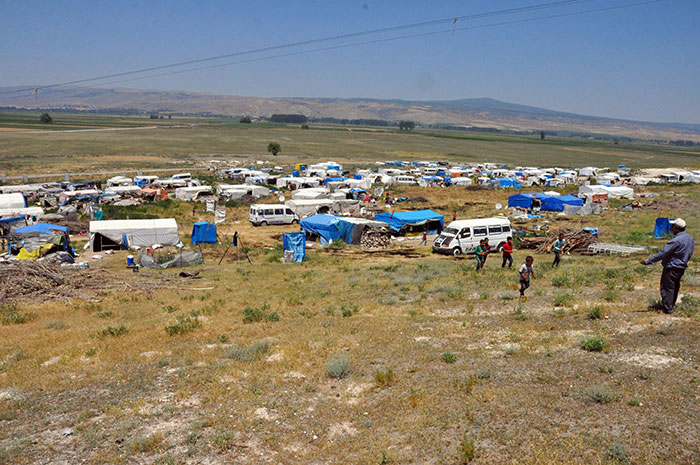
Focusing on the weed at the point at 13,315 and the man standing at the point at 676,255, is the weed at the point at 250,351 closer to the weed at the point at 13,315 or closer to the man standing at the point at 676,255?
the weed at the point at 13,315

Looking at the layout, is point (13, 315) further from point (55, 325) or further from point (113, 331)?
point (113, 331)

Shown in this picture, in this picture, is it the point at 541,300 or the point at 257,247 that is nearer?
the point at 541,300

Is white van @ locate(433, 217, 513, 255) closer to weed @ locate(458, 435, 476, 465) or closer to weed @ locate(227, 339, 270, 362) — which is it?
weed @ locate(227, 339, 270, 362)

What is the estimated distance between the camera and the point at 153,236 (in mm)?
28375

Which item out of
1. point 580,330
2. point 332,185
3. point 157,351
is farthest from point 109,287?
point 332,185

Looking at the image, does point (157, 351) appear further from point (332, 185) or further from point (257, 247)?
point (332, 185)

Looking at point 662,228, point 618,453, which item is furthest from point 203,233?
point 662,228

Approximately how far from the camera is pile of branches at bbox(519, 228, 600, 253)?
26.8m

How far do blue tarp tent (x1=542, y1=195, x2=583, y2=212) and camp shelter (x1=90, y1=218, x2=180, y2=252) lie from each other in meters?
32.4

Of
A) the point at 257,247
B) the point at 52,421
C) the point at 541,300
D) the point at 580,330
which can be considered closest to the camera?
the point at 52,421

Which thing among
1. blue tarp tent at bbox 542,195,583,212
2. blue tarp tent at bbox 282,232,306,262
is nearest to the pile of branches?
blue tarp tent at bbox 282,232,306,262

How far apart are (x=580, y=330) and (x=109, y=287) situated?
17322 millimetres

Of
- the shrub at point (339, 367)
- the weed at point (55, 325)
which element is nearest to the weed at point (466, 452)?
the shrub at point (339, 367)

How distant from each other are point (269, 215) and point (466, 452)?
3340 cm
